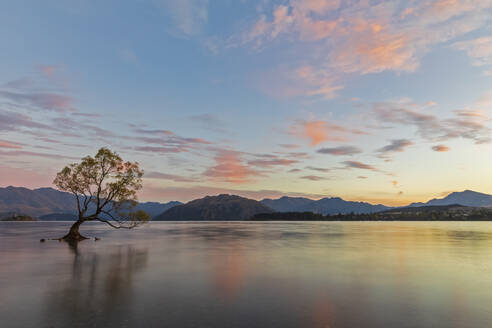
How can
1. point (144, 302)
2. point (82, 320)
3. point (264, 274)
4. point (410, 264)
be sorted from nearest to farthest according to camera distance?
point (82, 320) → point (144, 302) → point (264, 274) → point (410, 264)

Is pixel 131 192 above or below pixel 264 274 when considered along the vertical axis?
above

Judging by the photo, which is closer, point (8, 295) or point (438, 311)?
point (438, 311)

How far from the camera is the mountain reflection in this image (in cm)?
1504

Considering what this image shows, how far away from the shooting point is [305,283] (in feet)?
80.9

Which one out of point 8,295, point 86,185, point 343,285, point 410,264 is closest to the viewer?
point 8,295

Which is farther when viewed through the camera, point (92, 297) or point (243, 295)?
point (243, 295)

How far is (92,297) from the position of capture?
19516mm

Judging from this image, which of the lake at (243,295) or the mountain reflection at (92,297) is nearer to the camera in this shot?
the mountain reflection at (92,297)

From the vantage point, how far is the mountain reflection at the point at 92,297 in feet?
49.3

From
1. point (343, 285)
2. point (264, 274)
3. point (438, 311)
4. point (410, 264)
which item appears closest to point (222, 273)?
point (264, 274)

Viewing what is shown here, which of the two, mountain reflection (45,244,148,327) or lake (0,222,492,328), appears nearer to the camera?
mountain reflection (45,244,148,327)

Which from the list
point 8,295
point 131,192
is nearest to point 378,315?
point 8,295

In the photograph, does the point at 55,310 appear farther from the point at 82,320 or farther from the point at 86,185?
the point at 86,185

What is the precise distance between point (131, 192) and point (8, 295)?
46915 millimetres
